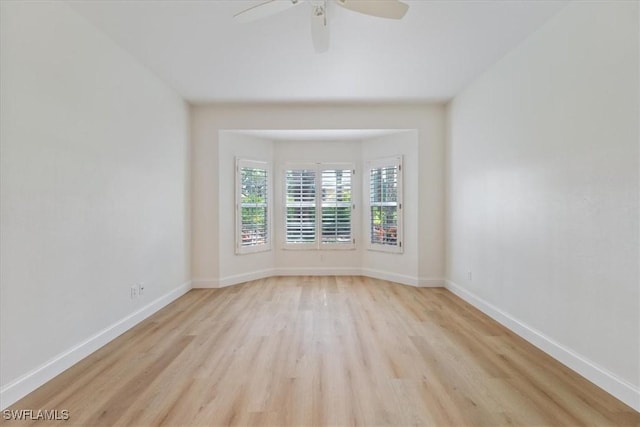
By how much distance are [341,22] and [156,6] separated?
138cm

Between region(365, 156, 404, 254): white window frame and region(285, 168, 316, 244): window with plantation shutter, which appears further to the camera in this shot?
region(285, 168, 316, 244): window with plantation shutter

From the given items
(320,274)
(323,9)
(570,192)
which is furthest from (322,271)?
(323,9)

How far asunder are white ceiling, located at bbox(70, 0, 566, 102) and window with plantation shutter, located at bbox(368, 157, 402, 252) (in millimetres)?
1272

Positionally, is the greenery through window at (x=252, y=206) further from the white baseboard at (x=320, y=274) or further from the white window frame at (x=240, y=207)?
the white baseboard at (x=320, y=274)

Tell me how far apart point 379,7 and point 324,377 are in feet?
8.00

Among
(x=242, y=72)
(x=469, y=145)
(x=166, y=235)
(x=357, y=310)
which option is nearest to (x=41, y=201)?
(x=166, y=235)

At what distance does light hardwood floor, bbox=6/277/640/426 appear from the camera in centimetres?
171

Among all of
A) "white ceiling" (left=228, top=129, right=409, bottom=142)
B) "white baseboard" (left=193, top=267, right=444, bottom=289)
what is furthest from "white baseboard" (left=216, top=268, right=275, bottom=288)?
"white ceiling" (left=228, top=129, right=409, bottom=142)

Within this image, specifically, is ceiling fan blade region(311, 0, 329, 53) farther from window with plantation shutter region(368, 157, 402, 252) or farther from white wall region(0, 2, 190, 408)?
window with plantation shutter region(368, 157, 402, 252)

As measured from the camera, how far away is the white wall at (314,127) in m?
4.37

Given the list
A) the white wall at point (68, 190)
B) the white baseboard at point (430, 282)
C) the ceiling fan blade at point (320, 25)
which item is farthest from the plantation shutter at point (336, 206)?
the ceiling fan blade at point (320, 25)

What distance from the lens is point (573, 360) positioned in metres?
2.16

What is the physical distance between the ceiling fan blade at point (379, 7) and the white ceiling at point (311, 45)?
380mm

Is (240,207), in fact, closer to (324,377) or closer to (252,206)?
(252,206)
